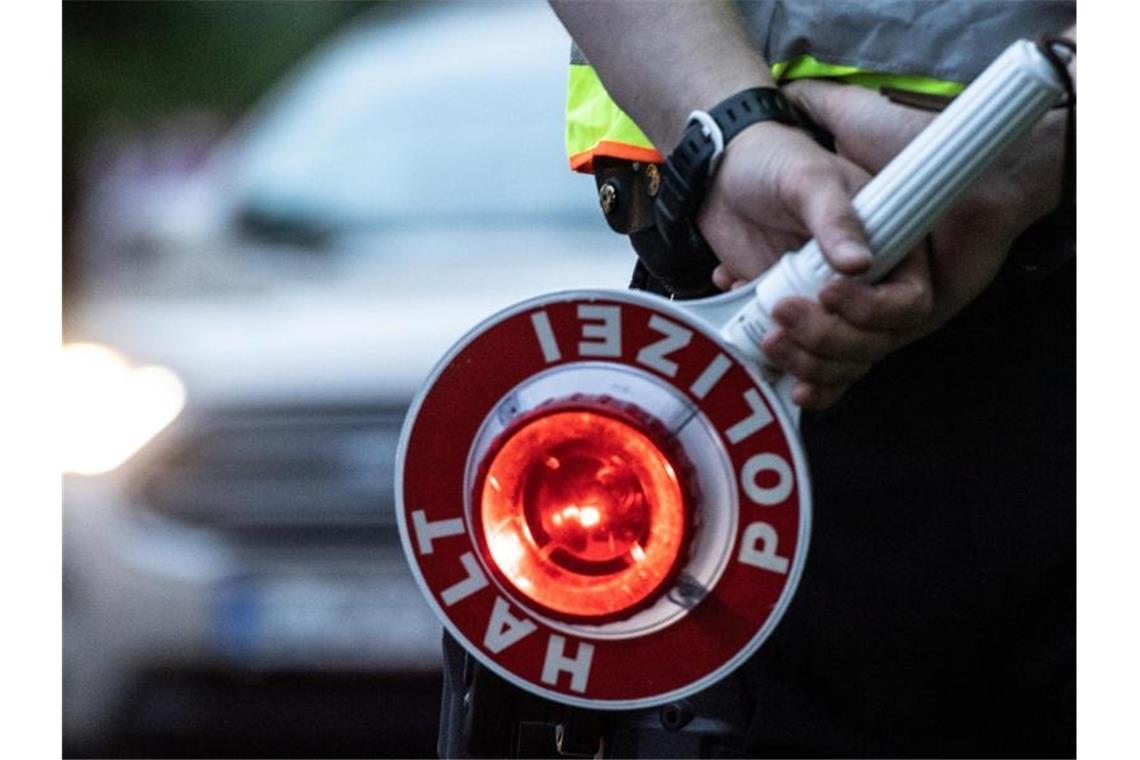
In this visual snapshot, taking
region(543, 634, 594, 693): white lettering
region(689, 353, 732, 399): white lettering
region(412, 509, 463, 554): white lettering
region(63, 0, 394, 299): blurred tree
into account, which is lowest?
region(543, 634, 594, 693): white lettering

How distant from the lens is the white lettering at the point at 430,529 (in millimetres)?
1542

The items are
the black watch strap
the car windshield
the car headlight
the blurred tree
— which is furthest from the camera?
the blurred tree

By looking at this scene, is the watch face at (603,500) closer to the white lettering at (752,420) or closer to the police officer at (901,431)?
the white lettering at (752,420)

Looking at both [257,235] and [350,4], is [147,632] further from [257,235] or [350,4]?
[350,4]

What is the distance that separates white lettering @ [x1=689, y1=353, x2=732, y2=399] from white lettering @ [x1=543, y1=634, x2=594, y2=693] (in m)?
0.21

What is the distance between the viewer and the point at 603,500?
1.52m

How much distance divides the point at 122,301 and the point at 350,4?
5.92 meters

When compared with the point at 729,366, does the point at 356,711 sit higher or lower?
lower

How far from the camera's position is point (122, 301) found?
5156mm

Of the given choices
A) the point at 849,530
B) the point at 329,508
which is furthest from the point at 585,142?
the point at 329,508

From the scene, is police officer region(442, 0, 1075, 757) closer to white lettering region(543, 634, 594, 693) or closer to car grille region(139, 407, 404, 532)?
white lettering region(543, 634, 594, 693)

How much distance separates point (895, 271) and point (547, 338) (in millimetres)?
268

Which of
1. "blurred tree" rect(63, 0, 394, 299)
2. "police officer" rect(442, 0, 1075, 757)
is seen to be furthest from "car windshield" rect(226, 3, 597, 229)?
"blurred tree" rect(63, 0, 394, 299)

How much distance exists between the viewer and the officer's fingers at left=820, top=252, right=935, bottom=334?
1509mm
